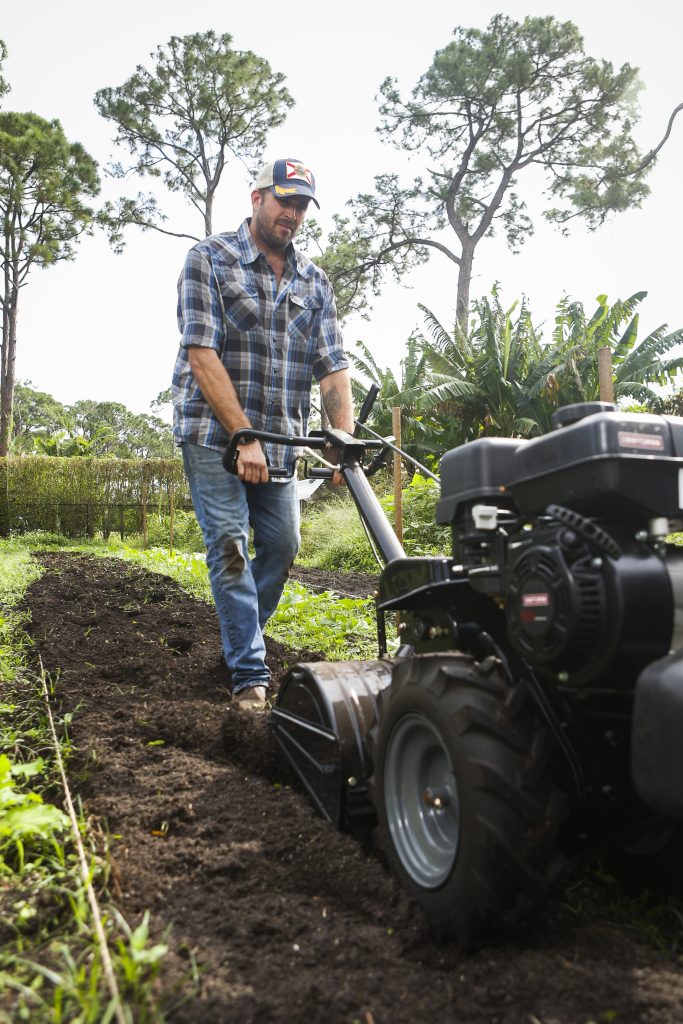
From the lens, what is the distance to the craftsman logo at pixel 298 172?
327 centimetres

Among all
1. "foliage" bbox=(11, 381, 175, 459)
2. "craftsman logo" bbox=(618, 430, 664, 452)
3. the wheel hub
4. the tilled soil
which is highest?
"foliage" bbox=(11, 381, 175, 459)

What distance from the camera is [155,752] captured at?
2789 mm

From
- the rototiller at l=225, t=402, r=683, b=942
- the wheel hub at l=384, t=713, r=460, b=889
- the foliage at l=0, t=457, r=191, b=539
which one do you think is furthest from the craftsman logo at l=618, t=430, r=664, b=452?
the foliage at l=0, t=457, r=191, b=539

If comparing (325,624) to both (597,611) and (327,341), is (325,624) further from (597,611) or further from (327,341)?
(597,611)

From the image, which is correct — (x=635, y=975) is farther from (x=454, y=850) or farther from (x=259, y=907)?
(x=259, y=907)

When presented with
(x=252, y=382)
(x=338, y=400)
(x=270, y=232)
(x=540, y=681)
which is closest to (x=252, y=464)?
(x=252, y=382)

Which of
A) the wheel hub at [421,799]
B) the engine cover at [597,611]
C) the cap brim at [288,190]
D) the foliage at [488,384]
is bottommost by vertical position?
the wheel hub at [421,799]

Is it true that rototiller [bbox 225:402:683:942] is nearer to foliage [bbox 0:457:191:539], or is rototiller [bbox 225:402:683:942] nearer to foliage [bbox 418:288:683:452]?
foliage [bbox 418:288:683:452]

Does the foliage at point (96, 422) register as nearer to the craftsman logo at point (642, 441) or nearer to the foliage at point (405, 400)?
the foliage at point (405, 400)

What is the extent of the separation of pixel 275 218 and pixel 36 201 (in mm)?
23818

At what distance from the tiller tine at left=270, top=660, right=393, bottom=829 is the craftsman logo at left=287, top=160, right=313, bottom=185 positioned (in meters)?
1.93

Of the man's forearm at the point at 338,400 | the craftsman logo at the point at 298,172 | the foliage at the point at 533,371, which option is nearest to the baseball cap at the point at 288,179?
the craftsman logo at the point at 298,172

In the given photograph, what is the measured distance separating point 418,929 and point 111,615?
14.5 feet

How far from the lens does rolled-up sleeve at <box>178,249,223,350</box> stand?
3346 millimetres
